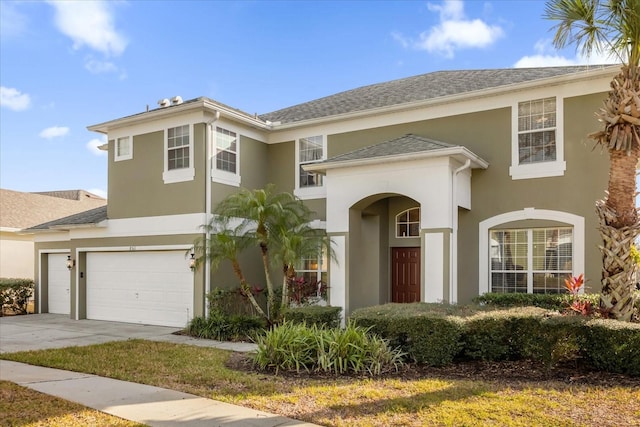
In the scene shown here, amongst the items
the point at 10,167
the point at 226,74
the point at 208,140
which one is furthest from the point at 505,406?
the point at 10,167

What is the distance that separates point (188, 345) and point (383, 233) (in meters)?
6.12

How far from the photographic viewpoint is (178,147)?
1477 cm

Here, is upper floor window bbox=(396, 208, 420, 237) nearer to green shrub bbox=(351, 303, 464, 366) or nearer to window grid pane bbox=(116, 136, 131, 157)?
green shrub bbox=(351, 303, 464, 366)

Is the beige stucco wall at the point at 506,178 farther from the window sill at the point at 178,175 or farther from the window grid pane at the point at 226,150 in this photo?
the window sill at the point at 178,175

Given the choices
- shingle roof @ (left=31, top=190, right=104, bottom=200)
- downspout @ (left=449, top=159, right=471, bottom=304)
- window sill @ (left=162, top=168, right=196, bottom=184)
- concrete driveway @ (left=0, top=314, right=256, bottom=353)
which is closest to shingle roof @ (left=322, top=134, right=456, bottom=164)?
downspout @ (left=449, top=159, right=471, bottom=304)

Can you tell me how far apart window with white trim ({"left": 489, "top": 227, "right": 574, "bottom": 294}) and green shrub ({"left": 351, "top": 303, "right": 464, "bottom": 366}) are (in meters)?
3.74

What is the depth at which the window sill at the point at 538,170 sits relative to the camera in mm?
11922

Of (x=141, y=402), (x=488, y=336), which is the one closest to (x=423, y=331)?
(x=488, y=336)

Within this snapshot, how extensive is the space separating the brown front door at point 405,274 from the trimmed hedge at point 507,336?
4.83 metres

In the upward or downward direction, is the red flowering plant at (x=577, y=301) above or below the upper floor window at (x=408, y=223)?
below

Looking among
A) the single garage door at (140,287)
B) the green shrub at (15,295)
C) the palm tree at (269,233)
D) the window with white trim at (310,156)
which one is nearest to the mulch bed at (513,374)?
the palm tree at (269,233)

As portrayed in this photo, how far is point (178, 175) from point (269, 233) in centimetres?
377

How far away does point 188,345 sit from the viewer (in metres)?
11.3

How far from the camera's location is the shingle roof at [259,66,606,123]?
1338 cm
